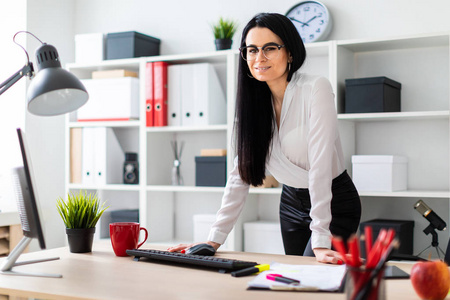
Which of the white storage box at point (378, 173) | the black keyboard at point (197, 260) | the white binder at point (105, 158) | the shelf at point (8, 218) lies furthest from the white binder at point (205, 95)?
the black keyboard at point (197, 260)

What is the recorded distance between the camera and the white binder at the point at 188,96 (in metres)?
3.44

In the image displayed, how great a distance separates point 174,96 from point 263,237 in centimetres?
104

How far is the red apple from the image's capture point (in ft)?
3.82

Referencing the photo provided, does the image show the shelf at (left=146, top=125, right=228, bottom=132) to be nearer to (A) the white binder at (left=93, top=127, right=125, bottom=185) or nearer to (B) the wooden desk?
(A) the white binder at (left=93, top=127, right=125, bottom=185)

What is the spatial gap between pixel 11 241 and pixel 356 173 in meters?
2.11

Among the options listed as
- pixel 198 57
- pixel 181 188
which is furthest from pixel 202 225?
pixel 198 57

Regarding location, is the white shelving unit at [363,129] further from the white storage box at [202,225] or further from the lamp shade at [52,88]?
the lamp shade at [52,88]

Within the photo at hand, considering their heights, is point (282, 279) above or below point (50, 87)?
below

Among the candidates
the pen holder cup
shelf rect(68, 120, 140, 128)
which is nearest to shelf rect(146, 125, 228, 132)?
shelf rect(68, 120, 140, 128)

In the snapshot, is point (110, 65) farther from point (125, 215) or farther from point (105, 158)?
point (125, 215)

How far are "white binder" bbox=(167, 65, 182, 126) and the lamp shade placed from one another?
5.46 feet

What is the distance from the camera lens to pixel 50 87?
1.62m

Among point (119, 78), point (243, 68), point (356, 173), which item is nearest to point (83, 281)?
point (243, 68)

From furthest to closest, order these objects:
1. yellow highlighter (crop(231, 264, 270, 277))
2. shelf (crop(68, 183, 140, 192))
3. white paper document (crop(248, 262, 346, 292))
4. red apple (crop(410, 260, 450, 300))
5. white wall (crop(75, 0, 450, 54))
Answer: shelf (crop(68, 183, 140, 192))
white wall (crop(75, 0, 450, 54))
yellow highlighter (crop(231, 264, 270, 277))
white paper document (crop(248, 262, 346, 292))
red apple (crop(410, 260, 450, 300))
